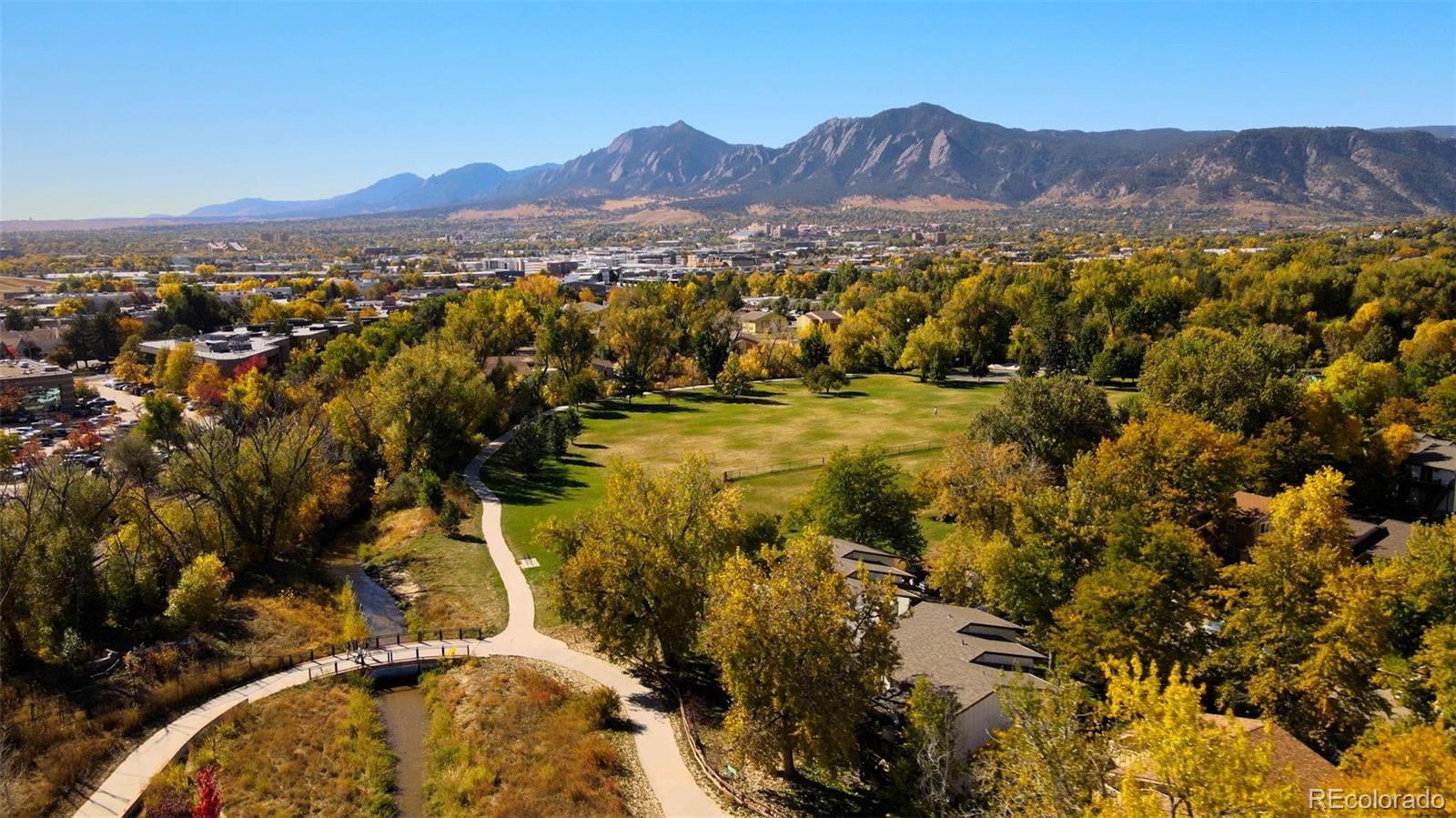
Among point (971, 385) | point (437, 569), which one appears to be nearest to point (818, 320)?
point (971, 385)

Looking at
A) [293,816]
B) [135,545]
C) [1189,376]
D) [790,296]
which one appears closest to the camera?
[293,816]

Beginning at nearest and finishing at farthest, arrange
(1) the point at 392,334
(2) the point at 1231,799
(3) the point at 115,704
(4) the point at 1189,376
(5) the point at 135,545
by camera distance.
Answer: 1. (2) the point at 1231,799
2. (3) the point at 115,704
3. (5) the point at 135,545
4. (4) the point at 1189,376
5. (1) the point at 392,334

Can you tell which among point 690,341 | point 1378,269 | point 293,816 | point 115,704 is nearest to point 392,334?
point 690,341

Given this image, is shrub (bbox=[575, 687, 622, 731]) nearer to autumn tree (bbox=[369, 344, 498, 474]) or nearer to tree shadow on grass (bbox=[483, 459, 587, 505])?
tree shadow on grass (bbox=[483, 459, 587, 505])

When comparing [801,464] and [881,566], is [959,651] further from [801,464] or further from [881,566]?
[801,464]

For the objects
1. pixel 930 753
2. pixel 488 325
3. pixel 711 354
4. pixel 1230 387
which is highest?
pixel 1230 387

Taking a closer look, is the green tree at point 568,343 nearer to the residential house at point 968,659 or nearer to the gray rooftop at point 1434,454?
the residential house at point 968,659

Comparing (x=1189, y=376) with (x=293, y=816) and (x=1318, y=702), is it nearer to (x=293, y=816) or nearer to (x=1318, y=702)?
(x=1318, y=702)
